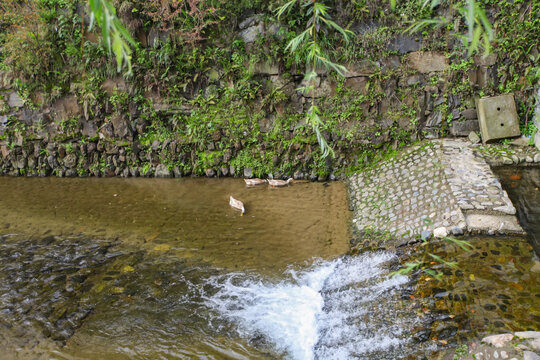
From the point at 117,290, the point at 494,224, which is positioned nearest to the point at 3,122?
the point at 117,290

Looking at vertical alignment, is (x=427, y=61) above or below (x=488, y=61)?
above

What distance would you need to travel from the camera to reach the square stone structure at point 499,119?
6223 millimetres

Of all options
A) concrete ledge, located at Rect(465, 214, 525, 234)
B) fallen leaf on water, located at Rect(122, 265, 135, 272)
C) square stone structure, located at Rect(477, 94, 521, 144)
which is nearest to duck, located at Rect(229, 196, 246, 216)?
fallen leaf on water, located at Rect(122, 265, 135, 272)

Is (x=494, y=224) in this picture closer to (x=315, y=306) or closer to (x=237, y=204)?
(x=315, y=306)

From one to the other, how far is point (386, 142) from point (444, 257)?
10.5 ft

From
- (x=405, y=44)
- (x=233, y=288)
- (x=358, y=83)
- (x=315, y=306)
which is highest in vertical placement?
(x=405, y=44)

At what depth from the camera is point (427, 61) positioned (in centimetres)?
678

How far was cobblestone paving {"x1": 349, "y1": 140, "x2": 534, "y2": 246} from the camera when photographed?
474 centimetres

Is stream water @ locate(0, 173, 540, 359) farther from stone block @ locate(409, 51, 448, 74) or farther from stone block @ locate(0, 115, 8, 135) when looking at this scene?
stone block @ locate(0, 115, 8, 135)

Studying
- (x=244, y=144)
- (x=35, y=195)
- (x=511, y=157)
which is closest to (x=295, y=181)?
(x=244, y=144)

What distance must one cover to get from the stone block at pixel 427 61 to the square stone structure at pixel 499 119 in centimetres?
107

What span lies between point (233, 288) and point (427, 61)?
548 centimetres

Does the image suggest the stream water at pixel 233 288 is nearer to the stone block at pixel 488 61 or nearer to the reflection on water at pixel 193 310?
the reflection on water at pixel 193 310

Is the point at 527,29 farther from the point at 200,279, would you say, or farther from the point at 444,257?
→ the point at 200,279
